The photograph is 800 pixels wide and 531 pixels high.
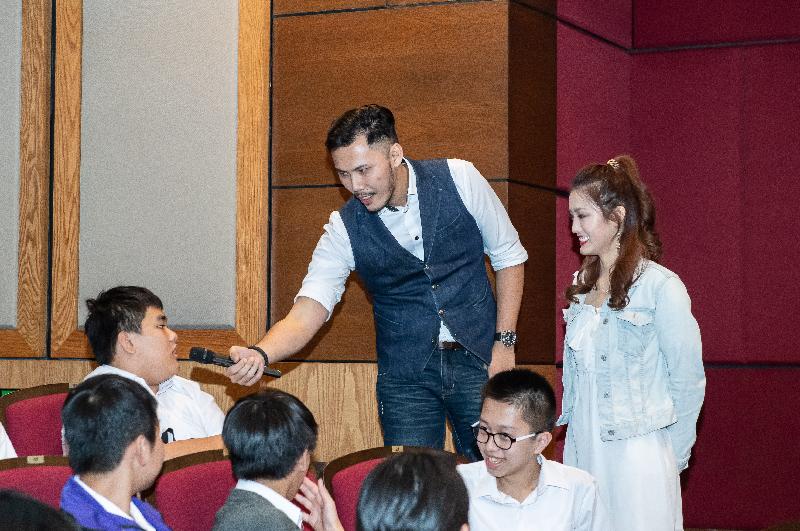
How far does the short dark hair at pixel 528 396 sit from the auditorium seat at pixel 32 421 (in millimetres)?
1447

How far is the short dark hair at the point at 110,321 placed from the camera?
326 cm

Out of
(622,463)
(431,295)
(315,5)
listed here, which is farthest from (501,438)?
(315,5)

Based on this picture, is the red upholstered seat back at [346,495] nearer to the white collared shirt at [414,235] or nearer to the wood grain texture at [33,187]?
the white collared shirt at [414,235]

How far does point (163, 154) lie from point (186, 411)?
4.59ft

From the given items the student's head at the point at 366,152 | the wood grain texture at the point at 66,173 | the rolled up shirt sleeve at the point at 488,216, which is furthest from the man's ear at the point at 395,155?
the wood grain texture at the point at 66,173

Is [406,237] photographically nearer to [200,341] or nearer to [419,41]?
[419,41]

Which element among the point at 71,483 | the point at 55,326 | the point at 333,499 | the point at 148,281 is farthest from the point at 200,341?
the point at 71,483

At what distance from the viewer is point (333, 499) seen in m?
2.51

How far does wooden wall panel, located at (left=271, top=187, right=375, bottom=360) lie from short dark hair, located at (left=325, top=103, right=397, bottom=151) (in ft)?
3.72

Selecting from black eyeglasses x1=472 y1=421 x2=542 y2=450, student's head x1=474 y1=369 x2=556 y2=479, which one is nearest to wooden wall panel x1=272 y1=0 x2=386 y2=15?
student's head x1=474 y1=369 x2=556 y2=479

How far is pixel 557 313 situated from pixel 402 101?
1062 millimetres

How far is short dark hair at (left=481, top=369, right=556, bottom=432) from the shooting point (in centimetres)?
258

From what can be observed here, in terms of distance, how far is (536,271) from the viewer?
13.7 ft

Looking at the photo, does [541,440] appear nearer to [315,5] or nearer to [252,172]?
[252,172]
